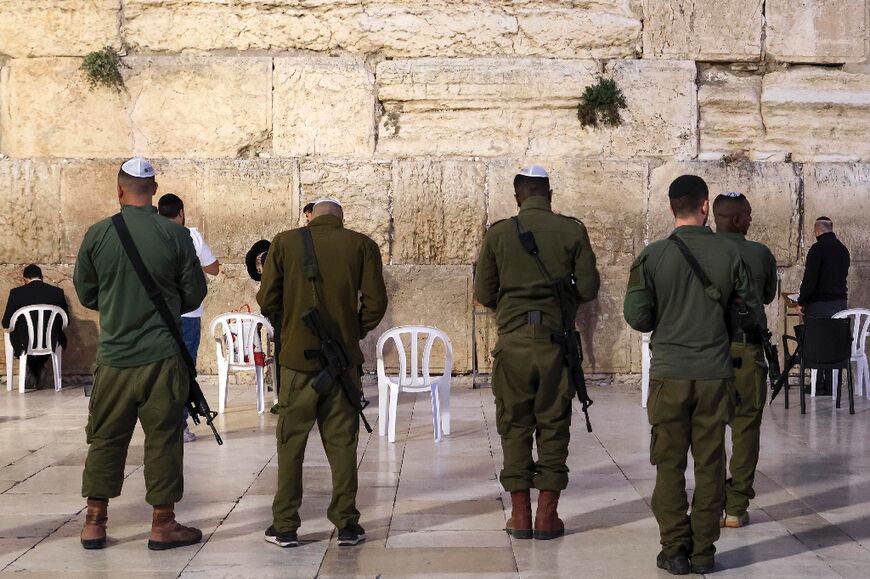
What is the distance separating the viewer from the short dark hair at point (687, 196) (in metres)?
5.11

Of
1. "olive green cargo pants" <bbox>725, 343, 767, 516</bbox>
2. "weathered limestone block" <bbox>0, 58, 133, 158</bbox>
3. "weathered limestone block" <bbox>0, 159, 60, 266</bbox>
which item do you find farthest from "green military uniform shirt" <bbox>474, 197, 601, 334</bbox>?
"weathered limestone block" <bbox>0, 159, 60, 266</bbox>

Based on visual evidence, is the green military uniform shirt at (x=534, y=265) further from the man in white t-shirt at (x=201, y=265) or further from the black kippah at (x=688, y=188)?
the man in white t-shirt at (x=201, y=265)

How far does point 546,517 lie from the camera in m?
5.59

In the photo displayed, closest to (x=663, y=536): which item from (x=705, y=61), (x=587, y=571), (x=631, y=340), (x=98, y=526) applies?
(x=587, y=571)

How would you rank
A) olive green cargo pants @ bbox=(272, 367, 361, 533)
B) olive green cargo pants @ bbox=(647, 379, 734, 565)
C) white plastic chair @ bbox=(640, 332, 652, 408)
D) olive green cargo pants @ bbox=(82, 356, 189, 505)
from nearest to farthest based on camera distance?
1. olive green cargo pants @ bbox=(647, 379, 734, 565)
2. olive green cargo pants @ bbox=(82, 356, 189, 505)
3. olive green cargo pants @ bbox=(272, 367, 361, 533)
4. white plastic chair @ bbox=(640, 332, 652, 408)

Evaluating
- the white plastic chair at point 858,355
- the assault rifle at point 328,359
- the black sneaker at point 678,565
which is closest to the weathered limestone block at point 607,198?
the white plastic chair at point 858,355

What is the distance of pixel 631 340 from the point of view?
11148 millimetres

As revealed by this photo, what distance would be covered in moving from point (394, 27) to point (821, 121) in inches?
161

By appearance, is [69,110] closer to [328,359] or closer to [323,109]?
[323,109]

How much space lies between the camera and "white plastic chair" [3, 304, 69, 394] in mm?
10578

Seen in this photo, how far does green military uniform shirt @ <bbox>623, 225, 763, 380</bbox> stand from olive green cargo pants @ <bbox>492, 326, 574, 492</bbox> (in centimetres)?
60

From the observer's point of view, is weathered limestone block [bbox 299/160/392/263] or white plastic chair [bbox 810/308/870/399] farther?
weathered limestone block [bbox 299/160/392/263]

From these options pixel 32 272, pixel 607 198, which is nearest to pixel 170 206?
pixel 32 272

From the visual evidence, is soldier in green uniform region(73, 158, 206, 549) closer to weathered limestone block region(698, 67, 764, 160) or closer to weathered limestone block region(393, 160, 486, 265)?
weathered limestone block region(393, 160, 486, 265)
